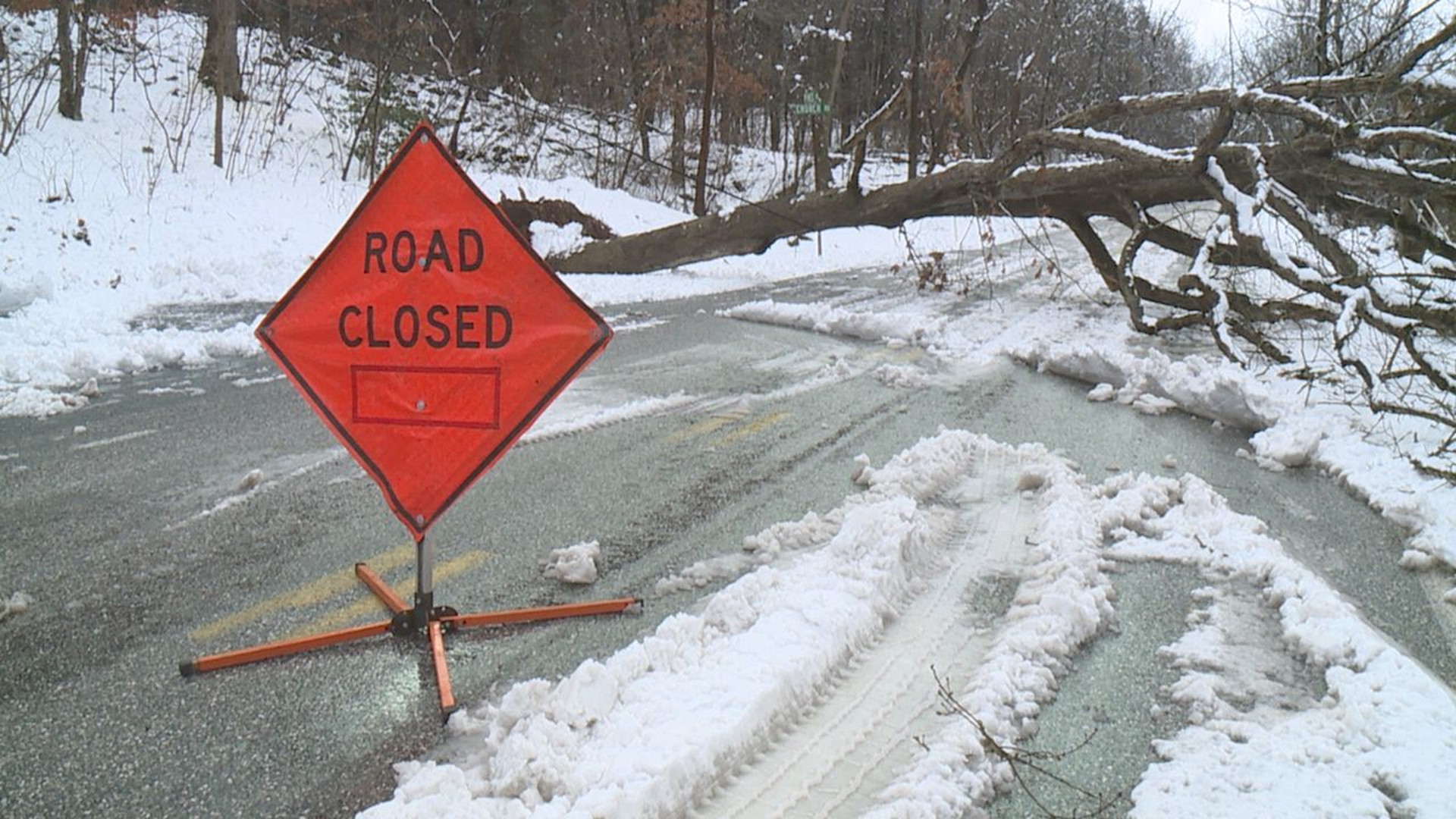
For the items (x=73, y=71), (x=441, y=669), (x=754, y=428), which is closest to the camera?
(x=441, y=669)

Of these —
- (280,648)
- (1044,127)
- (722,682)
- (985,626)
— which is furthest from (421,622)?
(1044,127)

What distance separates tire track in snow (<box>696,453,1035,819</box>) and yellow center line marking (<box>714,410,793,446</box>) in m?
2.19

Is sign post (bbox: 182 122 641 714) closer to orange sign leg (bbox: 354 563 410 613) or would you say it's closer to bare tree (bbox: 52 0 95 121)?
orange sign leg (bbox: 354 563 410 613)

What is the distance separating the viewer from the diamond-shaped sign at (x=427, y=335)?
358 centimetres

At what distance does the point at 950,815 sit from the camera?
8.33 feet

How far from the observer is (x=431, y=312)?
3611 millimetres

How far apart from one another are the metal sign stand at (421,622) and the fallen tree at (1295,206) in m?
4.88

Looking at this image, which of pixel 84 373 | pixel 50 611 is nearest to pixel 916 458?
pixel 50 611

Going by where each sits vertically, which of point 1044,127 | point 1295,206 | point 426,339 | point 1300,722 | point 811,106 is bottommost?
point 1300,722

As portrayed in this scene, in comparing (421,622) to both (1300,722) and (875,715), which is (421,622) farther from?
(1300,722)

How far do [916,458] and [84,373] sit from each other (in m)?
6.13

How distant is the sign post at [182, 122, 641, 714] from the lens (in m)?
3.58

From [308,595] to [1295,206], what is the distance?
22.8ft

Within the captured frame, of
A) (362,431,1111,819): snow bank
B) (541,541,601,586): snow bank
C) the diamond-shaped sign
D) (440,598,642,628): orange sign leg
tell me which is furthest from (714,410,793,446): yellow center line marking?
the diamond-shaped sign
